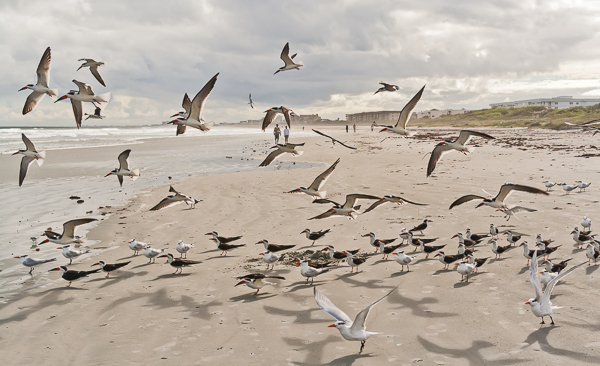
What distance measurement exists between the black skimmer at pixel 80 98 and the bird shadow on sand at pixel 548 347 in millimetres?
9997

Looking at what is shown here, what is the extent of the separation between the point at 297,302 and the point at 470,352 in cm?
317

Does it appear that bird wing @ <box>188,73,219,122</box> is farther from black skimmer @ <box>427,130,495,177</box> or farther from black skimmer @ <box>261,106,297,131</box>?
black skimmer @ <box>427,130,495,177</box>

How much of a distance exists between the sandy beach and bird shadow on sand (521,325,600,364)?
2 cm

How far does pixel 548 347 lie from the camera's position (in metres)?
6.18

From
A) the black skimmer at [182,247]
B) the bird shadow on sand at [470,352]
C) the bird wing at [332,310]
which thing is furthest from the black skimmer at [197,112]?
the bird shadow on sand at [470,352]

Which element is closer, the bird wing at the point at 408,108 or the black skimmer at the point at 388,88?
the bird wing at the point at 408,108

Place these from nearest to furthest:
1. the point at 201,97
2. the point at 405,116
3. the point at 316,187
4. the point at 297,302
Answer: the point at 297,302 → the point at 201,97 → the point at 405,116 → the point at 316,187

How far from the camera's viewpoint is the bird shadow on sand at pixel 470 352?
5918 millimetres

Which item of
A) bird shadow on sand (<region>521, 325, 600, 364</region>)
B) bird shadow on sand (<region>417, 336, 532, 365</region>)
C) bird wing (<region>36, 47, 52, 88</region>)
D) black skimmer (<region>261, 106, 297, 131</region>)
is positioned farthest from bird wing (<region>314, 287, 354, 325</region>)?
bird wing (<region>36, 47, 52, 88</region>)

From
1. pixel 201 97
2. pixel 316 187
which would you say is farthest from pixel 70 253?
pixel 316 187

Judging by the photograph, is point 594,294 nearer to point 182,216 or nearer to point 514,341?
point 514,341

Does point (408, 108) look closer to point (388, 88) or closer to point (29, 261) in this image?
point (388, 88)

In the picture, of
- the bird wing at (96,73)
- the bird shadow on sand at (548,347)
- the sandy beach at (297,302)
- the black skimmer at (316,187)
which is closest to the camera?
the bird shadow on sand at (548,347)

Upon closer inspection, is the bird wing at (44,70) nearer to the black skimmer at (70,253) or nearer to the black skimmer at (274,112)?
the black skimmer at (70,253)
